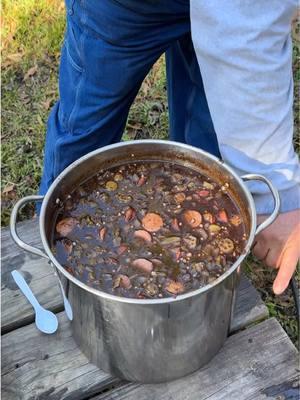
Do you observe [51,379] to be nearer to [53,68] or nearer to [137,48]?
[137,48]

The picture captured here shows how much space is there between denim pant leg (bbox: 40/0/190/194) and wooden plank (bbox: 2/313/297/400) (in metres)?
0.59

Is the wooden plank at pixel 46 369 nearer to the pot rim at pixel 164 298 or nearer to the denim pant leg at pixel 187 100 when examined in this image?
the pot rim at pixel 164 298

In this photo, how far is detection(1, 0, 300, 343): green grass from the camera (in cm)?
229

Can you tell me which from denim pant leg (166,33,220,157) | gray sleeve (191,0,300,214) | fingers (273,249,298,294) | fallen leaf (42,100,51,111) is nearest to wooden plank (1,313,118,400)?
fingers (273,249,298,294)

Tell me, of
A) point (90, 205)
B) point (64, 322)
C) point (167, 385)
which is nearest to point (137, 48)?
point (90, 205)

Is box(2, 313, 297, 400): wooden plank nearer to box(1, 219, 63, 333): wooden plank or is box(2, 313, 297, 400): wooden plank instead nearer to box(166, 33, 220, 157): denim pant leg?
box(1, 219, 63, 333): wooden plank

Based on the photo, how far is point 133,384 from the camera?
1249 mm

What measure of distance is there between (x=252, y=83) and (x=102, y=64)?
0.52 m

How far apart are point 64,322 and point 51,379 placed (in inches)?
5.2

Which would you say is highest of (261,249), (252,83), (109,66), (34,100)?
(252,83)

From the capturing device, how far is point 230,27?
102 centimetres

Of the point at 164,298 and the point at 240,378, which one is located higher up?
the point at 164,298

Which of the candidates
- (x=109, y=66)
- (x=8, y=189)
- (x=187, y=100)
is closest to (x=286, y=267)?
(x=109, y=66)

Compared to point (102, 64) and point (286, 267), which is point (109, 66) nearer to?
point (102, 64)
